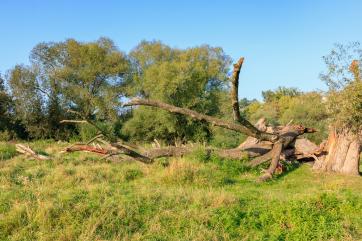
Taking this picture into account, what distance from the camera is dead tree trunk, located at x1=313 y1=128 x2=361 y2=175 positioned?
53.9ft

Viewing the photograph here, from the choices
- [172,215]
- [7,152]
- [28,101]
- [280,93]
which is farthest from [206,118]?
[280,93]

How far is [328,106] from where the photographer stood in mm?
14570

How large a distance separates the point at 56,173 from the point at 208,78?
31816 millimetres

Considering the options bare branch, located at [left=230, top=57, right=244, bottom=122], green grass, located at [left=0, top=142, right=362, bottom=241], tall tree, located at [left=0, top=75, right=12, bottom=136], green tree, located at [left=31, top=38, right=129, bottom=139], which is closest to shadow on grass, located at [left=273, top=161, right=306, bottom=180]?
bare branch, located at [left=230, top=57, right=244, bottom=122]

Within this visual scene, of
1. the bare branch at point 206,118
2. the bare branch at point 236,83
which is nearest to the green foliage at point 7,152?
the bare branch at point 206,118

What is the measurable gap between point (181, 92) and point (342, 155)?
22.2 metres

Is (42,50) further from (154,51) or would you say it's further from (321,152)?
(321,152)

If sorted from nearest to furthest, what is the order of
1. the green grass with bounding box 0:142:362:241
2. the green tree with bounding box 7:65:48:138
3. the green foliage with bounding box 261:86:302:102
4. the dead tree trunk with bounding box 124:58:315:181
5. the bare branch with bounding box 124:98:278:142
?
the green grass with bounding box 0:142:362:241 < the dead tree trunk with bounding box 124:58:315:181 < the bare branch with bounding box 124:98:278:142 < the green tree with bounding box 7:65:48:138 < the green foliage with bounding box 261:86:302:102

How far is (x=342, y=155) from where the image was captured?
1672 centimetres

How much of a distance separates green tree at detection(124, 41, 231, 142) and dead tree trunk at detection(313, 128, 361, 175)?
727 inches

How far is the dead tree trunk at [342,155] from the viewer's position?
1642 centimetres

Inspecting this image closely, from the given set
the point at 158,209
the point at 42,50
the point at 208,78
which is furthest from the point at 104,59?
the point at 158,209

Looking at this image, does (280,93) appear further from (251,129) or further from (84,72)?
(251,129)

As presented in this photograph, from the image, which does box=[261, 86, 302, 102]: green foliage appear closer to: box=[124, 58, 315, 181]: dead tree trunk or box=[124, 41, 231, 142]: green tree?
box=[124, 41, 231, 142]: green tree
